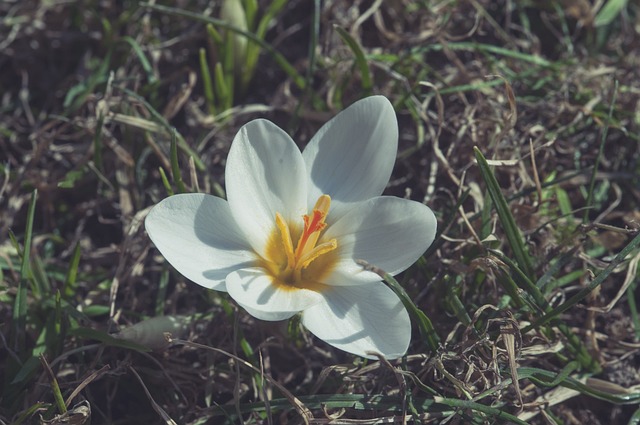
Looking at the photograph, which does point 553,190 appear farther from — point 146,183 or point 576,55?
point 146,183

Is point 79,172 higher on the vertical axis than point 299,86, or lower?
lower

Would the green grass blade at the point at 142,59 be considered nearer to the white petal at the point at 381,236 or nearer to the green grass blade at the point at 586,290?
the white petal at the point at 381,236

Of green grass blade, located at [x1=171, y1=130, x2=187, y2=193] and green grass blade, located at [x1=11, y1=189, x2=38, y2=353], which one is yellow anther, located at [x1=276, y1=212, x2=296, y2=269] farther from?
green grass blade, located at [x1=11, y1=189, x2=38, y2=353]

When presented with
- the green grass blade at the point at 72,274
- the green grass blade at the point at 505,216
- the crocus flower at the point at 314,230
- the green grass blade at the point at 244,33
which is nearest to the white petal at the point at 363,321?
the crocus flower at the point at 314,230

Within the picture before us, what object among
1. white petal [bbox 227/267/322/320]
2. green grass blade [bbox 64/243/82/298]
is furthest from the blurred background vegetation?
white petal [bbox 227/267/322/320]

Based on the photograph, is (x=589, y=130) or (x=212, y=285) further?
(x=589, y=130)

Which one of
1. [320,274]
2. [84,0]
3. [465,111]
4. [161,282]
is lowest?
[161,282]

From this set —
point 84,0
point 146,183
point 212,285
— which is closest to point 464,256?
point 212,285

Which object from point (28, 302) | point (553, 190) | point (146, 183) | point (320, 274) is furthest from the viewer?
point (146, 183)
